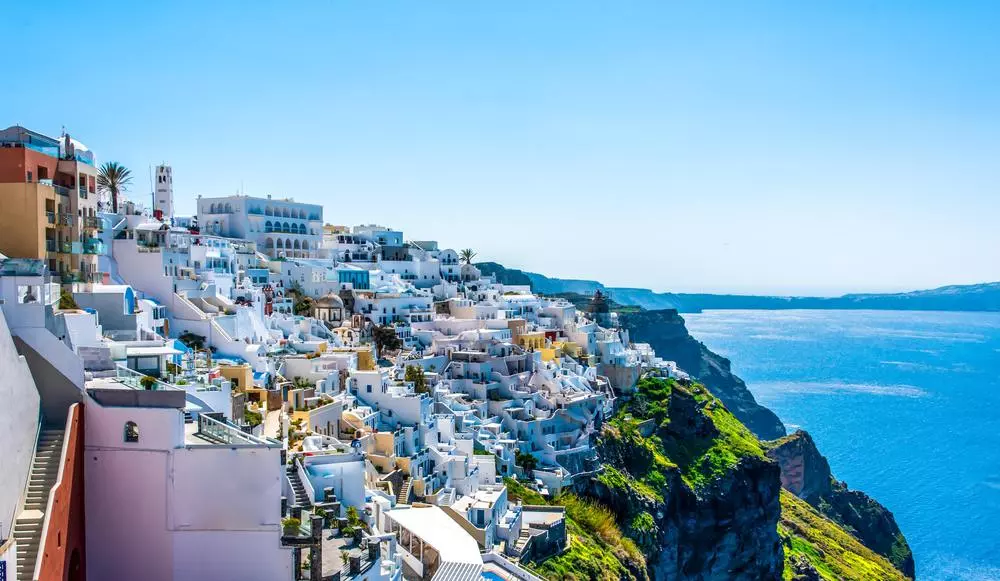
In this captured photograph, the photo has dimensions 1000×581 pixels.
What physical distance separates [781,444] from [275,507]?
83218 mm

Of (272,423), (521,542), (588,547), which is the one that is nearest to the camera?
(272,423)

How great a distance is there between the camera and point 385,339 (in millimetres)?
58594

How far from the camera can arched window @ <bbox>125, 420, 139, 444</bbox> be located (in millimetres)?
19531

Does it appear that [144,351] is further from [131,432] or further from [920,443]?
[920,443]

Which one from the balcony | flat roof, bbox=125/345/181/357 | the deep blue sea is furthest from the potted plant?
the deep blue sea

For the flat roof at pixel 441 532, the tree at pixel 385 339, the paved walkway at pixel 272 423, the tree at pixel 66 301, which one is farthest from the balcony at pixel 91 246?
the tree at pixel 385 339

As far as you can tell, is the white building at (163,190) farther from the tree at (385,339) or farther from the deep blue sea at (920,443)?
the deep blue sea at (920,443)

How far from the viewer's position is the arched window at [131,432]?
19.5 m

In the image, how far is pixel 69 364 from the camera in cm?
1919

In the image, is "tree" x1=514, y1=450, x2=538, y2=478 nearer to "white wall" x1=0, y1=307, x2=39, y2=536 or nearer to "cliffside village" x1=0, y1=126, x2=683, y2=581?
"cliffside village" x1=0, y1=126, x2=683, y2=581

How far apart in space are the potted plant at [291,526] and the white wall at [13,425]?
5.82 m

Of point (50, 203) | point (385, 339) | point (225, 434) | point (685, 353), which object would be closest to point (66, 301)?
point (50, 203)

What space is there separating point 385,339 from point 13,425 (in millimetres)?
41526

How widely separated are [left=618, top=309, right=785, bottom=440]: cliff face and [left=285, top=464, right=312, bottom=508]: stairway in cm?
11491
